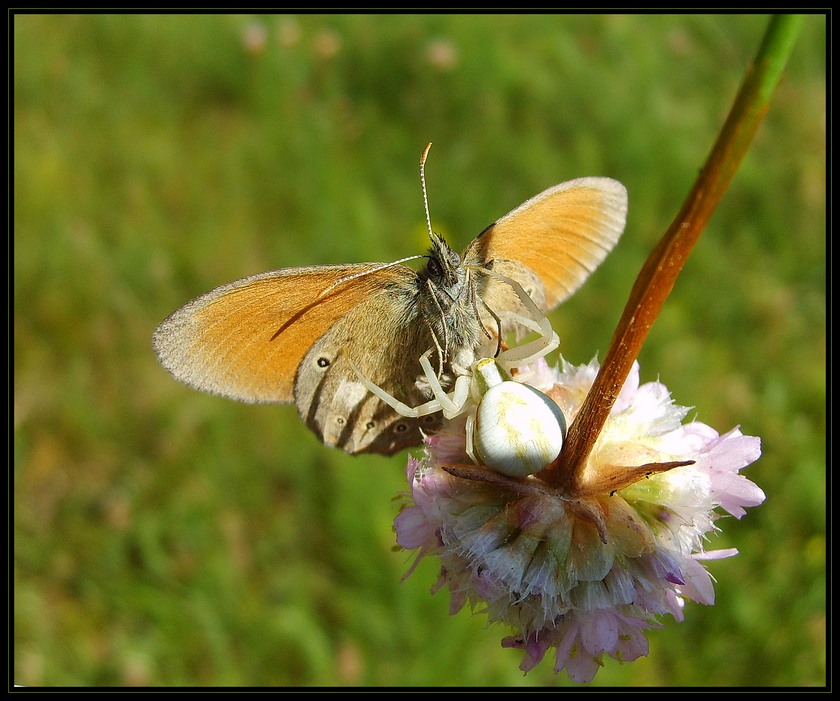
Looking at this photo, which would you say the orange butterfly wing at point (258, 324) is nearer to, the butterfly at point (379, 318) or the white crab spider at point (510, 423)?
the butterfly at point (379, 318)

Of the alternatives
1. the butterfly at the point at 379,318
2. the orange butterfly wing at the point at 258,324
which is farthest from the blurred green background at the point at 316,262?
the orange butterfly wing at the point at 258,324

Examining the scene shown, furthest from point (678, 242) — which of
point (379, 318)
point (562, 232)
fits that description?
point (379, 318)

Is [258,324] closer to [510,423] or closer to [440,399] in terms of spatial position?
[440,399]

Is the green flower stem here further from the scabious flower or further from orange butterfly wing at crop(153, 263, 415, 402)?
orange butterfly wing at crop(153, 263, 415, 402)
